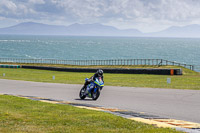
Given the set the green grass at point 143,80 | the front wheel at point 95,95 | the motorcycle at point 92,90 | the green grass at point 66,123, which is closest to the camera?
the green grass at point 66,123

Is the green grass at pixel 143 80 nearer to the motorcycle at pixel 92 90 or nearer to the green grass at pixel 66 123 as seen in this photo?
the motorcycle at pixel 92 90

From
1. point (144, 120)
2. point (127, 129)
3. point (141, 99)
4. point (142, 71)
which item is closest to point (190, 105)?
point (141, 99)

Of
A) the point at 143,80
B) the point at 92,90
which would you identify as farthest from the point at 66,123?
the point at 143,80

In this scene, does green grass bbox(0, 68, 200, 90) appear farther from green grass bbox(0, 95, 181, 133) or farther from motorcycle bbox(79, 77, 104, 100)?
green grass bbox(0, 95, 181, 133)

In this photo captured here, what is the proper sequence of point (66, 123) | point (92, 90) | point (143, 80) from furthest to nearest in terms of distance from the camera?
1. point (143, 80)
2. point (92, 90)
3. point (66, 123)

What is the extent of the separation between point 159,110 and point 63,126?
15.1 ft

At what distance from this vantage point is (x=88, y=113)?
1070 centimetres

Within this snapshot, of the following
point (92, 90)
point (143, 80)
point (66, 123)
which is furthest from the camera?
point (143, 80)

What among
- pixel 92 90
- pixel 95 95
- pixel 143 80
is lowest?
pixel 143 80

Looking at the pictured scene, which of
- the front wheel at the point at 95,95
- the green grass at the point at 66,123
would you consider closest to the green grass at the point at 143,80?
the front wheel at the point at 95,95

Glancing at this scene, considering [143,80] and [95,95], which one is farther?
[143,80]

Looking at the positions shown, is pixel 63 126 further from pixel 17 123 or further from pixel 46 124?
pixel 17 123

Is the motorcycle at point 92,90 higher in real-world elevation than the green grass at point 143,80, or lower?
higher

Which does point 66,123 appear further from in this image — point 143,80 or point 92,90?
point 143,80
